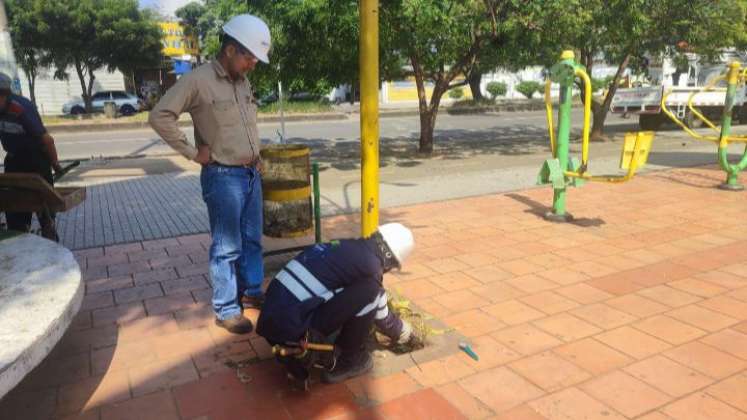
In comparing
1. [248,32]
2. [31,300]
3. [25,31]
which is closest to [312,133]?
[25,31]

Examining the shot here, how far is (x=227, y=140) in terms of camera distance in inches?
128

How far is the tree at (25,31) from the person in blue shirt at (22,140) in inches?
839

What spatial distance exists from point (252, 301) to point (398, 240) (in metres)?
1.54

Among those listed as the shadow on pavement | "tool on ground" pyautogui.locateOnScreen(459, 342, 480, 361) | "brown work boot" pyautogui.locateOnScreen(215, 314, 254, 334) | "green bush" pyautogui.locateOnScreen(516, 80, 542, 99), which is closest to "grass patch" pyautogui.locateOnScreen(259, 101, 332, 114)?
"green bush" pyautogui.locateOnScreen(516, 80, 542, 99)

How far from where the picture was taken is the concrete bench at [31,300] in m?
2.22

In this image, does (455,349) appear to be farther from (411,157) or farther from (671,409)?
(411,157)

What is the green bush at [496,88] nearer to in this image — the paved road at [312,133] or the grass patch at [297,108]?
the paved road at [312,133]

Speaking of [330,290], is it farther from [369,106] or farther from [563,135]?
[563,135]

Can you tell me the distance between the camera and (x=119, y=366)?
3145 millimetres

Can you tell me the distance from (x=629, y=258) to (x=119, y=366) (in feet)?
13.1

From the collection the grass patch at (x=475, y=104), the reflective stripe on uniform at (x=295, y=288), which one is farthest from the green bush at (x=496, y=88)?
the reflective stripe on uniform at (x=295, y=288)

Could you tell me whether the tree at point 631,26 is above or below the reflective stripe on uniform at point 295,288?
above

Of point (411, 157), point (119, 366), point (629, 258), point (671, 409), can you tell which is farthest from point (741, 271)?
point (411, 157)

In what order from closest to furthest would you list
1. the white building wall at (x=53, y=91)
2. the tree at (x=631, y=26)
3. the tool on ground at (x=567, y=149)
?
the tool on ground at (x=567, y=149) < the tree at (x=631, y=26) < the white building wall at (x=53, y=91)
